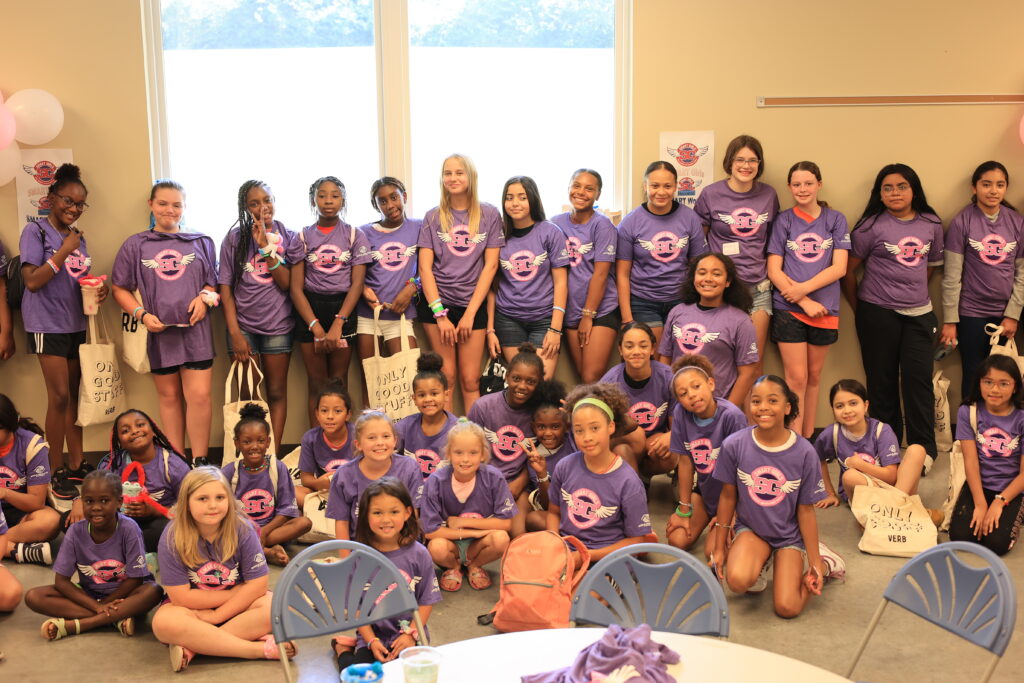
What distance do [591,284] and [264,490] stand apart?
2.08 meters

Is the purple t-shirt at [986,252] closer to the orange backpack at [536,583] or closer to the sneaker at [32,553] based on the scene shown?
the orange backpack at [536,583]

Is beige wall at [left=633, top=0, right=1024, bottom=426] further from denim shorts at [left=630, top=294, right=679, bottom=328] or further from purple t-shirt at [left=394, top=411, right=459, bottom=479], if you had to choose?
purple t-shirt at [left=394, top=411, right=459, bottom=479]

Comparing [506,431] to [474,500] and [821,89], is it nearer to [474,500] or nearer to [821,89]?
[474,500]

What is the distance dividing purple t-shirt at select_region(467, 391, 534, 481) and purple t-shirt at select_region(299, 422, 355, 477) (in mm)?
639

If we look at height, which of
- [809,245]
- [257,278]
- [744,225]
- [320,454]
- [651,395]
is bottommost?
[320,454]

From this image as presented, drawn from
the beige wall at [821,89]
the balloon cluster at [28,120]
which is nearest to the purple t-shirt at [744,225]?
the beige wall at [821,89]

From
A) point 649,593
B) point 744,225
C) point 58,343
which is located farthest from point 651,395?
point 58,343

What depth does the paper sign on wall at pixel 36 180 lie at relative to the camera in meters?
5.22

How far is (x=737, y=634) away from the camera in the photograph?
11.4 ft

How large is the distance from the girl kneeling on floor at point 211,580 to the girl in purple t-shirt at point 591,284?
239cm

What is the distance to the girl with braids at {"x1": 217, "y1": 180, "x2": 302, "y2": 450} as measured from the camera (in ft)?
16.5

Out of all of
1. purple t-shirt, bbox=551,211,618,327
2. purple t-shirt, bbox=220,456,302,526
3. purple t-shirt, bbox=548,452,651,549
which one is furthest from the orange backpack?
purple t-shirt, bbox=551,211,618,327

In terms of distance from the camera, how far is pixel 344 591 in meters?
2.59

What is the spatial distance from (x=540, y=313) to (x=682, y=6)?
195cm
